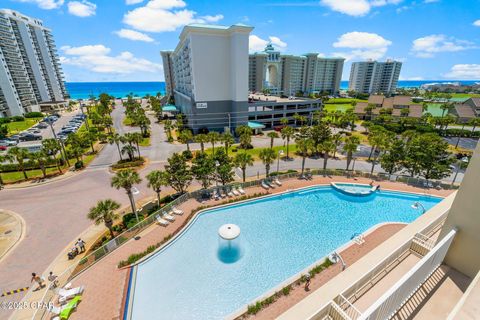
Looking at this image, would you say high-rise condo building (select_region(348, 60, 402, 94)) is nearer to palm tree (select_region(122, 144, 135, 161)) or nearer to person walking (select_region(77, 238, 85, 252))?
palm tree (select_region(122, 144, 135, 161))

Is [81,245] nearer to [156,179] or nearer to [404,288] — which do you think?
[156,179]

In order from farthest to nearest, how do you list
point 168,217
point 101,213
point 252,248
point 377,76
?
point 377,76
point 168,217
point 252,248
point 101,213

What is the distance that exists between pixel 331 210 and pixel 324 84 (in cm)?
17215

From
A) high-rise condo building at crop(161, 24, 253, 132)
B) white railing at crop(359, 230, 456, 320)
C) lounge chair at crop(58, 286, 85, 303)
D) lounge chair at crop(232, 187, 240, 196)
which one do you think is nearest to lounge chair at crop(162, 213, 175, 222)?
lounge chair at crop(232, 187, 240, 196)

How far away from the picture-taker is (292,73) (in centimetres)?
15200

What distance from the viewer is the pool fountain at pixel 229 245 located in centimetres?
2083

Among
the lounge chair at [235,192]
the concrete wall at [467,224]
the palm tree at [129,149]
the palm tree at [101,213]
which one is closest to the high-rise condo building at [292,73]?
the palm tree at [129,149]

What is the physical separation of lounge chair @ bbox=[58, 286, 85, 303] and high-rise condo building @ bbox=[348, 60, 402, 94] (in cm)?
21386

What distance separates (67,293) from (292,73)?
163 m

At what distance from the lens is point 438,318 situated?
786 centimetres

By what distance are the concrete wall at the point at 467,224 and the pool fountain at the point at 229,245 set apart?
15914 millimetres

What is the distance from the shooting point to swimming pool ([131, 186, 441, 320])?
55.4 ft

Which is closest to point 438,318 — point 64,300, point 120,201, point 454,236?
point 454,236

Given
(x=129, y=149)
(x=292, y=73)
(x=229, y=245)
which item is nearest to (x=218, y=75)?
(x=129, y=149)
